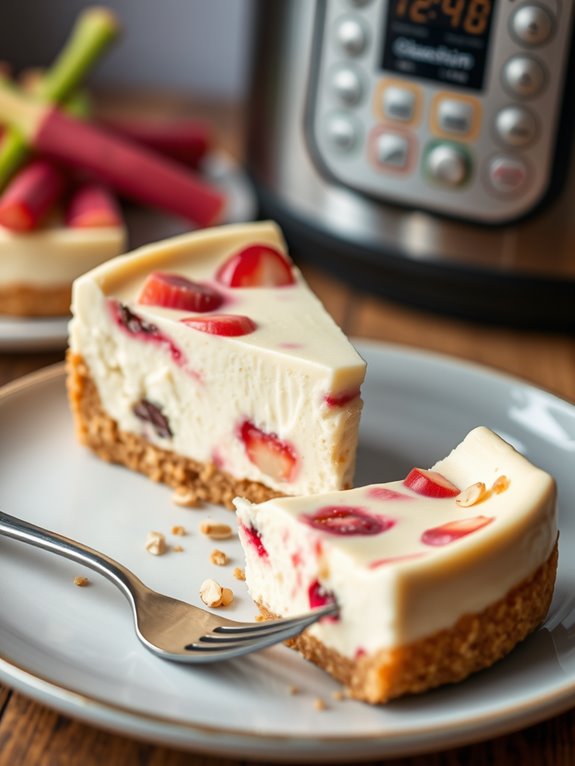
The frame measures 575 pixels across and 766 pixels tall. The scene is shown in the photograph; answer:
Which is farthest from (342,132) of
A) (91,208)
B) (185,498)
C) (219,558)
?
(219,558)

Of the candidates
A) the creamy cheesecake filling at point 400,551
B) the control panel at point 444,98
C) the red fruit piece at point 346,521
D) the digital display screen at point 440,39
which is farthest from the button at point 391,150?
the red fruit piece at point 346,521

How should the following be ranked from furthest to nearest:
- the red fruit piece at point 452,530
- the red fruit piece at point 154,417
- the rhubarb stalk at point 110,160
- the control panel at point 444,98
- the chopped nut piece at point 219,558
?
the rhubarb stalk at point 110,160 < the control panel at point 444,98 < the red fruit piece at point 154,417 < the chopped nut piece at point 219,558 < the red fruit piece at point 452,530

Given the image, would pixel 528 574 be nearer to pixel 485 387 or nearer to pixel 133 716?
pixel 133 716

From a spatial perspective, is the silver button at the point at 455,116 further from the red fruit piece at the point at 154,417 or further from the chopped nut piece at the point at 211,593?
the chopped nut piece at the point at 211,593

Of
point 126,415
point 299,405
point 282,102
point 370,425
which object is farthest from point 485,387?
point 282,102

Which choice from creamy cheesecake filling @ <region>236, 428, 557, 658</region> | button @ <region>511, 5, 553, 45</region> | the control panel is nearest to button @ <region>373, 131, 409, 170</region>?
the control panel
